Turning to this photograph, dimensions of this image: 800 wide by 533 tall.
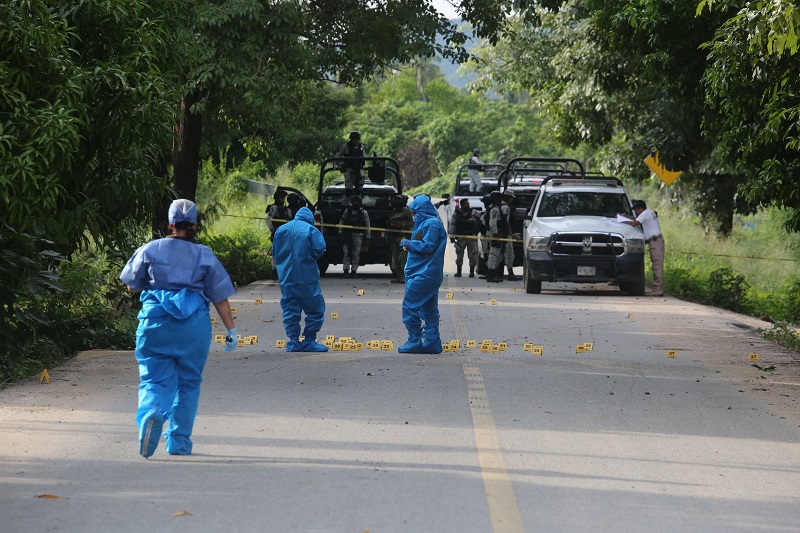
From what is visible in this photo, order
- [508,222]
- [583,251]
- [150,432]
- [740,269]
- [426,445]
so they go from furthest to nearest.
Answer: [740,269] → [508,222] → [583,251] → [426,445] → [150,432]

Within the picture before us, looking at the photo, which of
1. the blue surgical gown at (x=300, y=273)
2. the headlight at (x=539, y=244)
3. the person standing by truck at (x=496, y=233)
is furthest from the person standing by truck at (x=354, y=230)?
the blue surgical gown at (x=300, y=273)

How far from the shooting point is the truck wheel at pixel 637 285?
75.5 feet

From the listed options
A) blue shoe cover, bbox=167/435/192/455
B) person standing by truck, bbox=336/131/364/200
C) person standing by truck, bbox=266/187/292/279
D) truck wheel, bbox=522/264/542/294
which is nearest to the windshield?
truck wheel, bbox=522/264/542/294

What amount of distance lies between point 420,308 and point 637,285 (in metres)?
10.2

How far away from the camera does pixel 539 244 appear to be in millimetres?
22641

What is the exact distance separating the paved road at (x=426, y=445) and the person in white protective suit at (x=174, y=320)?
0.34 metres

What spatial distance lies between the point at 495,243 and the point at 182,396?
1868cm

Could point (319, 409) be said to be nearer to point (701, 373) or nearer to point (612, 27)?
point (701, 373)

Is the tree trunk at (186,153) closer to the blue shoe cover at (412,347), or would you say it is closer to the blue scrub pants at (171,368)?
the blue shoe cover at (412,347)

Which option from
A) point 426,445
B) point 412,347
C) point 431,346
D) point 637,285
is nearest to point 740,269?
point 637,285

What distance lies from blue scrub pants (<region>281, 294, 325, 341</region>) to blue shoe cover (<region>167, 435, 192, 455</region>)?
236 inches

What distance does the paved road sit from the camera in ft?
21.7

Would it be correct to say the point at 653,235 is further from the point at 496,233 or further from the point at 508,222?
the point at 508,222

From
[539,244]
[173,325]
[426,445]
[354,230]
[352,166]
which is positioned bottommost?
[426,445]
